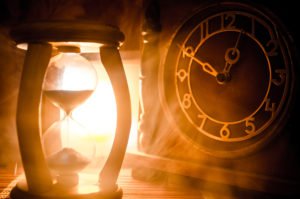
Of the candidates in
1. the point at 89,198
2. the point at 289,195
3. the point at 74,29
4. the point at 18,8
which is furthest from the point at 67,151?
the point at 18,8

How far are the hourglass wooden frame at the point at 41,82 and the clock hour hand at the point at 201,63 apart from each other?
26 cm

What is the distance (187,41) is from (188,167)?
34 centimetres

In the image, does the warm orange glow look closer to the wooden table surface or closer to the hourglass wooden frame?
the wooden table surface

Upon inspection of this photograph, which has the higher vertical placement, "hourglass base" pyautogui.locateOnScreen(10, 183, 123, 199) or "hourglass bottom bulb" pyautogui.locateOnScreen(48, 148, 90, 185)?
"hourglass bottom bulb" pyautogui.locateOnScreen(48, 148, 90, 185)

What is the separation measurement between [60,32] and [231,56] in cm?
43

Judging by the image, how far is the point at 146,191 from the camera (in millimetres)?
1053

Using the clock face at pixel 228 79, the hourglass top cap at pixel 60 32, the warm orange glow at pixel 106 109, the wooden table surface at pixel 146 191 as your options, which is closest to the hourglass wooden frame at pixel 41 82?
the hourglass top cap at pixel 60 32

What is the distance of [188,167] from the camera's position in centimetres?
106

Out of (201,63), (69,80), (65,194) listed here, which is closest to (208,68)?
(201,63)

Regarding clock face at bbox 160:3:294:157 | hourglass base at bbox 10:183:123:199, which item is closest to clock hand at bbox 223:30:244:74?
clock face at bbox 160:3:294:157

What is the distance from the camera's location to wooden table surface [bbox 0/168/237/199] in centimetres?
100

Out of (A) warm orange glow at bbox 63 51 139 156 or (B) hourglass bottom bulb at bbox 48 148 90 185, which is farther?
(A) warm orange glow at bbox 63 51 139 156

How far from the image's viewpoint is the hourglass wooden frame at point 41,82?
81 cm

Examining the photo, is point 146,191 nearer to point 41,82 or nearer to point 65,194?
point 65,194
